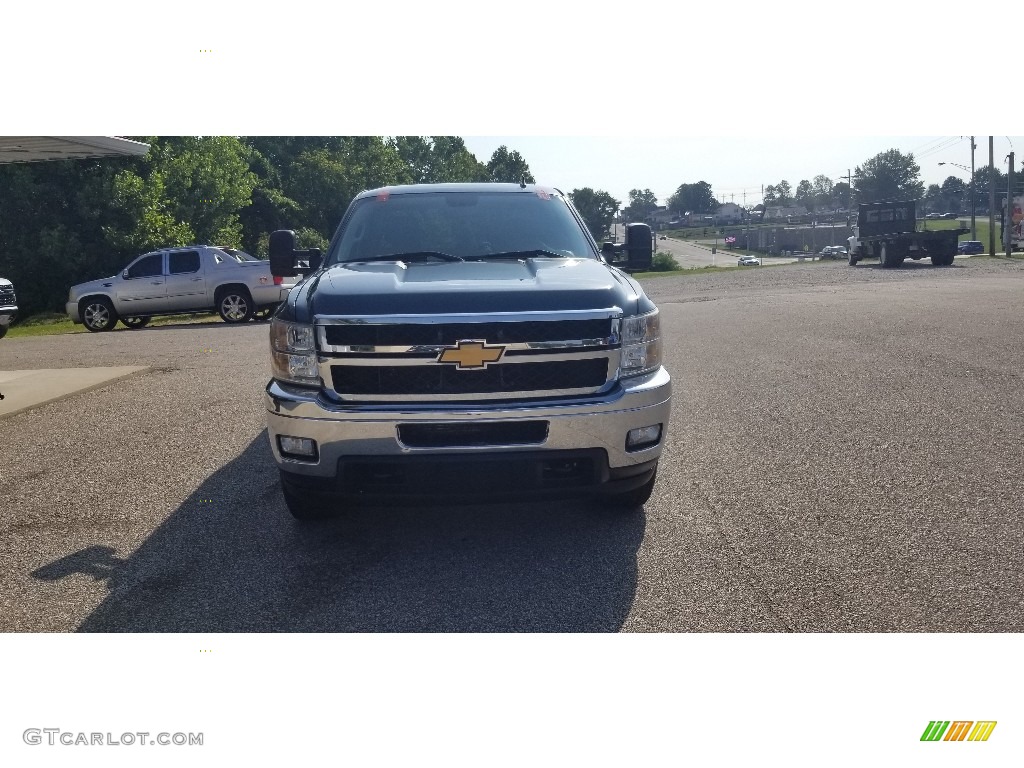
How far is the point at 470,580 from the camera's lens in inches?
182

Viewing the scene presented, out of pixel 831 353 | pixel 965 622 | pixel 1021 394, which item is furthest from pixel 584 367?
pixel 831 353

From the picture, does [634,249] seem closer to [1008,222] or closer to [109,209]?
[109,209]

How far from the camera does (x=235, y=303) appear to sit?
21828 millimetres

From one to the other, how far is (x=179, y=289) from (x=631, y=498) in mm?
18345

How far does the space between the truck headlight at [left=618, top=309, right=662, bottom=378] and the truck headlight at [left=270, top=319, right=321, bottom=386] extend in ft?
4.85

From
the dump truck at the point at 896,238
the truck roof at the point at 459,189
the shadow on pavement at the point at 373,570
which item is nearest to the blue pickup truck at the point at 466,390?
the shadow on pavement at the point at 373,570

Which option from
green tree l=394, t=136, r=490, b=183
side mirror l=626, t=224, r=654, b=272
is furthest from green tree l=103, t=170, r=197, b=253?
green tree l=394, t=136, r=490, b=183

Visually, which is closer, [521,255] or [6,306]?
[521,255]

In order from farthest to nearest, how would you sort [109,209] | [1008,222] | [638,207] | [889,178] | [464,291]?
[889,178]
[638,207]
[1008,222]
[109,209]
[464,291]

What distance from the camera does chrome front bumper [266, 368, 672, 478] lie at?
4.62 meters

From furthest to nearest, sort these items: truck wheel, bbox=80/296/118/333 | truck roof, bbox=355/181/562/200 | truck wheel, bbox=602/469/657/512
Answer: truck wheel, bbox=80/296/118/333, truck roof, bbox=355/181/562/200, truck wheel, bbox=602/469/657/512

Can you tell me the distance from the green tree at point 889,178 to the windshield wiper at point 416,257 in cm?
10021

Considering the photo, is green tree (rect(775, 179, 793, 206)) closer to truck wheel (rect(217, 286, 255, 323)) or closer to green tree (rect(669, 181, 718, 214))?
green tree (rect(669, 181, 718, 214))

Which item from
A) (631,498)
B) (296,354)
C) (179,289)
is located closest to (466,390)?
(296,354)
